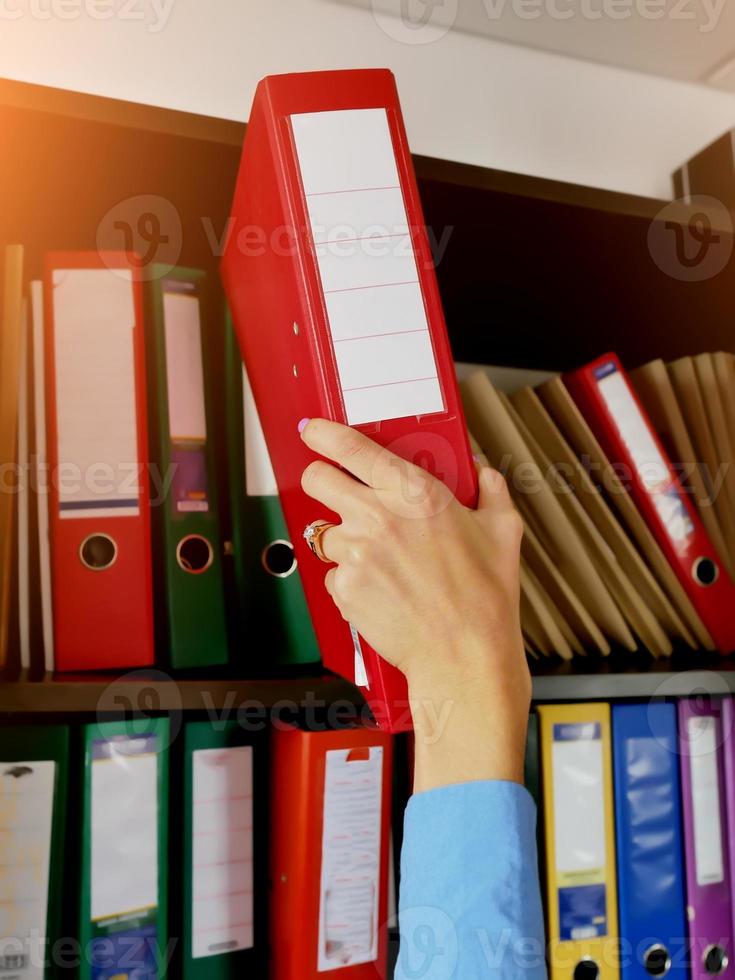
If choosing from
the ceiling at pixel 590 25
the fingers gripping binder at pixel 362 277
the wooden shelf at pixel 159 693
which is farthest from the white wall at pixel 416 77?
the wooden shelf at pixel 159 693

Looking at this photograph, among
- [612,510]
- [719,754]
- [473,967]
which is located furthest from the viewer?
[612,510]

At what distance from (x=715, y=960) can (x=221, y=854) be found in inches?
21.4

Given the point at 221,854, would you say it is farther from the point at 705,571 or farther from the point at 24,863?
the point at 705,571

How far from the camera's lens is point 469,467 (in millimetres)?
558

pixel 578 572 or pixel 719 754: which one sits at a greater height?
pixel 578 572

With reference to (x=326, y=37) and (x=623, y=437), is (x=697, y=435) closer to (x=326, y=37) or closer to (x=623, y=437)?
(x=623, y=437)

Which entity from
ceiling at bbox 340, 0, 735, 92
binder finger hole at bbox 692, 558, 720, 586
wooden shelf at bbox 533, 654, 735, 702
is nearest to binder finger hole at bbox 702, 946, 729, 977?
wooden shelf at bbox 533, 654, 735, 702

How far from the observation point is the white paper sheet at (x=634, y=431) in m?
0.89

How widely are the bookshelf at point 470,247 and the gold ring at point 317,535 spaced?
14 centimetres

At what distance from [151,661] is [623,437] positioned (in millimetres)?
596

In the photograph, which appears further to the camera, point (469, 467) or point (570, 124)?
point (570, 124)

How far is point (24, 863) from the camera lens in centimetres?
61

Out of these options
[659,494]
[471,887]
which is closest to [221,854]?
[471,887]

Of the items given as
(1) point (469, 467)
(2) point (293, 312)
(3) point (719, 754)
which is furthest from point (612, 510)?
(2) point (293, 312)
